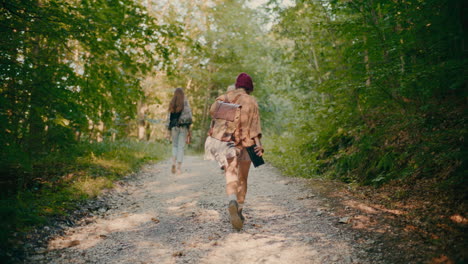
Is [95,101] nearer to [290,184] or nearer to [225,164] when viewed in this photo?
[225,164]

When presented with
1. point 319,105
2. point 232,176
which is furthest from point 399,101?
point 232,176

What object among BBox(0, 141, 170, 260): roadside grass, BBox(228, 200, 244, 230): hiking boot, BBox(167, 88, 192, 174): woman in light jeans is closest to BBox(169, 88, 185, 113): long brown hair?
BBox(167, 88, 192, 174): woman in light jeans

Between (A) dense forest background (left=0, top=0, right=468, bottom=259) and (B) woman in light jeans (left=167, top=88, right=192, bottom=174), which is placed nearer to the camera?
(A) dense forest background (left=0, top=0, right=468, bottom=259)

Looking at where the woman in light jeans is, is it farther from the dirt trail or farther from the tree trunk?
the tree trunk

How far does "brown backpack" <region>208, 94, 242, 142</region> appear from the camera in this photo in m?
4.58

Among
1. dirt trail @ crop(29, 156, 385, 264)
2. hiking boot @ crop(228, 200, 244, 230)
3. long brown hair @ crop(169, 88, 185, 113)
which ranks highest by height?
long brown hair @ crop(169, 88, 185, 113)

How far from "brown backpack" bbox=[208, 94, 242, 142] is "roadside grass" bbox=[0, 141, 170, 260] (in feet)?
9.16

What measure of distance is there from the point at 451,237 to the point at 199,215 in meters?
3.65

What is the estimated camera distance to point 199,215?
5207mm

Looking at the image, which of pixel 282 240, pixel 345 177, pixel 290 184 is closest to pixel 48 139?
pixel 290 184

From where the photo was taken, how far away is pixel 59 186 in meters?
6.02

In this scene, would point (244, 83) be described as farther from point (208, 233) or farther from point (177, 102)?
point (177, 102)

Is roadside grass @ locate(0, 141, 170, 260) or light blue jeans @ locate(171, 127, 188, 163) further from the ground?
light blue jeans @ locate(171, 127, 188, 163)

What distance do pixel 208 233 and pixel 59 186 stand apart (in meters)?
3.69
